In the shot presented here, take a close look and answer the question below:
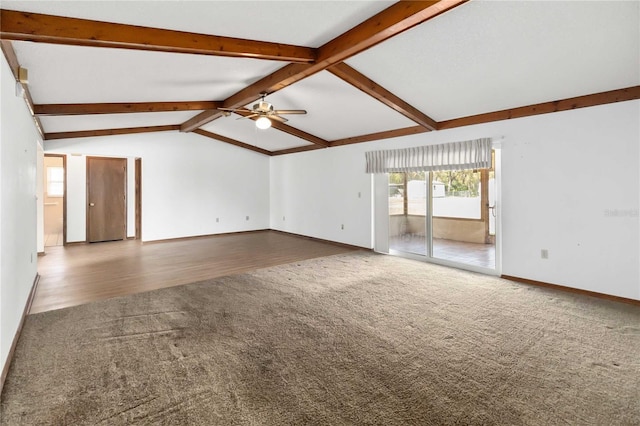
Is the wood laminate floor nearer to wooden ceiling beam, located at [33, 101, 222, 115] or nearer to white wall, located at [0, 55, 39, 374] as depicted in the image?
white wall, located at [0, 55, 39, 374]

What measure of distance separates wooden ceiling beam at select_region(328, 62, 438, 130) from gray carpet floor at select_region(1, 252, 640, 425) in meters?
2.68

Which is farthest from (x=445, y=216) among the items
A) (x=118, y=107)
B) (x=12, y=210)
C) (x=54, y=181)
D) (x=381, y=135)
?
(x=54, y=181)

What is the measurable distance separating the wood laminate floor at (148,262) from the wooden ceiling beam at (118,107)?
2458mm

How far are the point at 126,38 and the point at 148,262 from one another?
4.28 meters

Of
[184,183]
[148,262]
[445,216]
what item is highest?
[184,183]

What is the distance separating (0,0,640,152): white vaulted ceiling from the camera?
261 cm

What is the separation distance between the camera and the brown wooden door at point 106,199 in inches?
307

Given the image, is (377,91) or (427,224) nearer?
(377,91)

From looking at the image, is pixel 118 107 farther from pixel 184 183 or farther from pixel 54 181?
pixel 54 181

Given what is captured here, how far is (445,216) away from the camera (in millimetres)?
5863

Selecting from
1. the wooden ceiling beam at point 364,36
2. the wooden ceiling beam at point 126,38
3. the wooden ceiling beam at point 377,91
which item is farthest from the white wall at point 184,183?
the wooden ceiling beam at point 377,91

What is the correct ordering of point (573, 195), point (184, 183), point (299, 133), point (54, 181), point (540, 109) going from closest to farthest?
point (573, 195)
point (540, 109)
point (299, 133)
point (184, 183)
point (54, 181)

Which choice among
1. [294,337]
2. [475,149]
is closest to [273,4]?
[294,337]

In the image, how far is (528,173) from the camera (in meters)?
4.50
